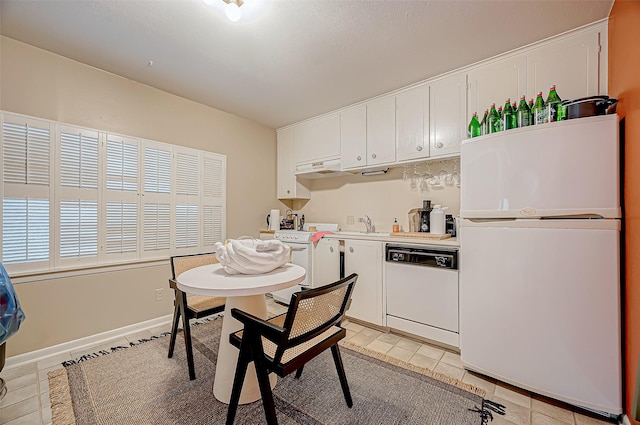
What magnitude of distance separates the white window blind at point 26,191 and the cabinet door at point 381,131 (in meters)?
2.90

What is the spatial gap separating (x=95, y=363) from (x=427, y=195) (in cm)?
329

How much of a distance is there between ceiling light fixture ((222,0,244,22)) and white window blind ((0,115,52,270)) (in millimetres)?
1824

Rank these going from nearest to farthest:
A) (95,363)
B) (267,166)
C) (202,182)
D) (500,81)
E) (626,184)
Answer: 1. (626,184)
2. (95,363)
3. (500,81)
4. (202,182)
5. (267,166)

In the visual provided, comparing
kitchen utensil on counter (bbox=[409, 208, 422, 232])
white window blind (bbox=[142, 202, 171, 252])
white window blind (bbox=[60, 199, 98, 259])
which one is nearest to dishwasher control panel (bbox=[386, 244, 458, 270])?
kitchen utensil on counter (bbox=[409, 208, 422, 232])

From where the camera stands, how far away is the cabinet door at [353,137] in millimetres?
3051

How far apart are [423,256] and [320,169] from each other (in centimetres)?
175

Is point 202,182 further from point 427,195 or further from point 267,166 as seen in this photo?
point 427,195

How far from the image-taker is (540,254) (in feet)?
5.28

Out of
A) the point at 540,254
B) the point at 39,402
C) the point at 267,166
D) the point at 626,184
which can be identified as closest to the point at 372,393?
the point at 540,254

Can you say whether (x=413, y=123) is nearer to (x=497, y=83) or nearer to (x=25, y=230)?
(x=497, y=83)

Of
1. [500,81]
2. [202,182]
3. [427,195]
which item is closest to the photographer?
[500,81]

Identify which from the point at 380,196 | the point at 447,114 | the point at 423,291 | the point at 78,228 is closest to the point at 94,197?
the point at 78,228

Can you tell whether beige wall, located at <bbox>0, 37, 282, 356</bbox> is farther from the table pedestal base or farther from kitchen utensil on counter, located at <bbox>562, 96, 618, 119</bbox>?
kitchen utensil on counter, located at <bbox>562, 96, 618, 119</bbox>

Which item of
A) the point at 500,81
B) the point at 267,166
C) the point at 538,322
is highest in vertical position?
the point at 500,81
